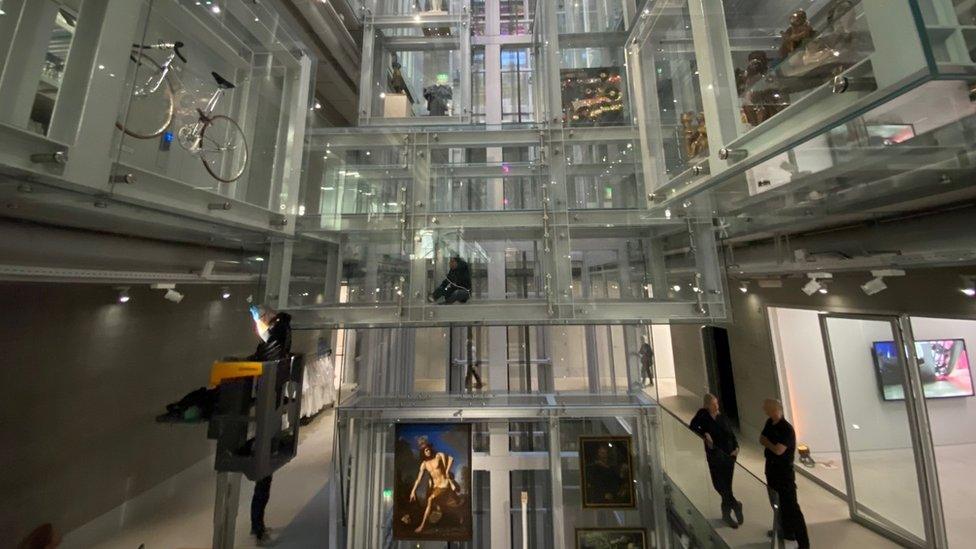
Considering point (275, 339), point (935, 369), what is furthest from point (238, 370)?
point (935, 369)

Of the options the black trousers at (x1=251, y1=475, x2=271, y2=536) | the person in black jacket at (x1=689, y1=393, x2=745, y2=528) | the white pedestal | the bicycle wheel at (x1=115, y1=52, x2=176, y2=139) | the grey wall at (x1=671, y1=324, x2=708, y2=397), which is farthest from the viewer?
the grey wall at (x1=671, y1=324, x2=708, y2=397)

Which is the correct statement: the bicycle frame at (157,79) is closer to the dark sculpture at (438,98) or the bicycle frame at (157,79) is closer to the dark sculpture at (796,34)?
the dark sculpture at (438,98)

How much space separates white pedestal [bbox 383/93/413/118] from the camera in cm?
408

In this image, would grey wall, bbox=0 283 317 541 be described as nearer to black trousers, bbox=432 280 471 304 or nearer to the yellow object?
the yellow object

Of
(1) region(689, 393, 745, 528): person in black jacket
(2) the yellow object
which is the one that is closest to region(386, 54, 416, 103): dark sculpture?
(2) the yellow object

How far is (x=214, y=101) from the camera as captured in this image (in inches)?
89.6

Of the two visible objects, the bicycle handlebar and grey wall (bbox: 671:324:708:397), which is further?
grey wall (bbox: 671:324:708:397)

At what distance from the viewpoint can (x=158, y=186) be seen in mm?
Answer: 1688

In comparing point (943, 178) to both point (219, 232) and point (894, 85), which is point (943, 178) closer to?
point (894, 85)

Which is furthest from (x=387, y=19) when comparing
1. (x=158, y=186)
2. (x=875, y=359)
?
(x=875, y=359)

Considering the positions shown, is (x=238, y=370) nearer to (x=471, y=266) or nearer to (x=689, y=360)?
(x=471, y=266)

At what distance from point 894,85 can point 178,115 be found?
3.35m

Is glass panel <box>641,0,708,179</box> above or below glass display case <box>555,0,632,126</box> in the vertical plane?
below

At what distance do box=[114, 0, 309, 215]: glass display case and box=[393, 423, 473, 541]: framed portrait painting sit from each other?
7.78 ft
